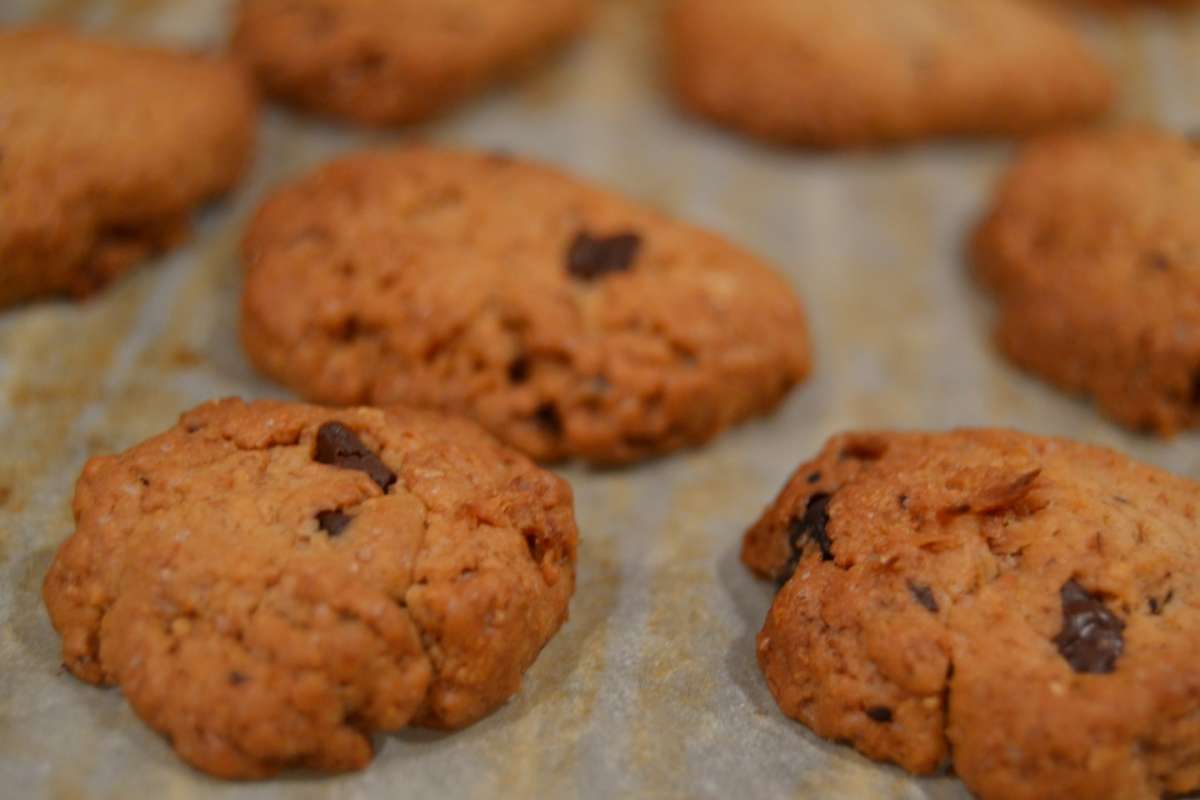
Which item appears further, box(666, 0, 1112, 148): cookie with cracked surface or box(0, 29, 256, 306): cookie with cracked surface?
box(666, 0, 1112, 148): cookie with cracked surface

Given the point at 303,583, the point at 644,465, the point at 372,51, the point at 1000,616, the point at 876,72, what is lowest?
the point at 644,465

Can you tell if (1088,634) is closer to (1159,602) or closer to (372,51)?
(1159,602)

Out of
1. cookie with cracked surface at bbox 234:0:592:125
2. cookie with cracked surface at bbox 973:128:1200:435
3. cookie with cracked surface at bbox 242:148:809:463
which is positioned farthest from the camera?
cookie with cracked surface at bbox 234:0:592:125

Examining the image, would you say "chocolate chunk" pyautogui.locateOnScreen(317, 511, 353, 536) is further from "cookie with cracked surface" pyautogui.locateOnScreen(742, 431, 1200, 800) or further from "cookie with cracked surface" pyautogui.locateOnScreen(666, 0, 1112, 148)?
"cookie with cracked surface" pyautogui.locateOnScreen(666, 0, 1112, 148)

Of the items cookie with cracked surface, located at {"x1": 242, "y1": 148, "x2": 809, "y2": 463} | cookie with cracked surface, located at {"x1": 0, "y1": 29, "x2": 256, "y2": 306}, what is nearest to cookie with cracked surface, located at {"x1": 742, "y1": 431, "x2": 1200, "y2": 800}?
cookie with cracked surface, located at {"x1": 242, "y1": 148, "x2": 809, "y2": 463}

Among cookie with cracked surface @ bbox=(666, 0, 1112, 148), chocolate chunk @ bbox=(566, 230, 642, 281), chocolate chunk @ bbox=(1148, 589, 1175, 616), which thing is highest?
cookie with cracked surface @ bbox=(666, 0, 1112, 148)

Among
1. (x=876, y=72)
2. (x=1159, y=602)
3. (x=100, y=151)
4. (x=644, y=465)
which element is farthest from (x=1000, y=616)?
(x=100, y=151)

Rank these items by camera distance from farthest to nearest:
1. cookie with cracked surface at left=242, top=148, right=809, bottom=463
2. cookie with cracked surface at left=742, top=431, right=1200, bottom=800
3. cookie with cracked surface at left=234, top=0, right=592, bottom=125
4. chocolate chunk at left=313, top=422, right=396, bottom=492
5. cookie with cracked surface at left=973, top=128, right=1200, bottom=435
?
cookie with cracked surface at left=234, top=0, right=592, bottom=125 < cookie with cracked surface at left=973, top=128, right=1200, bottom=435 < cookie with cracked surface at left=242, top=148, right=809, bottom=463 < chocolate chunk at left=313, top=422, right=396, bottom=492 < cookie with cracked surface at left=742, top=431, right=1200, bottom=800
